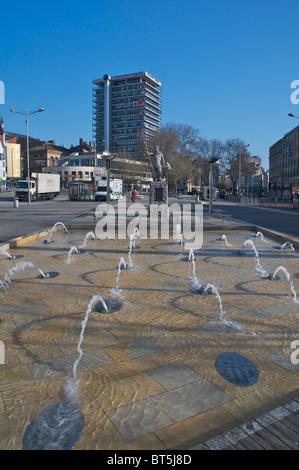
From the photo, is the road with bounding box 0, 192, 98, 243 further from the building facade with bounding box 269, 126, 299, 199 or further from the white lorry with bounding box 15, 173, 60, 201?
the building facade with bounding box 269, 126, 299, 199

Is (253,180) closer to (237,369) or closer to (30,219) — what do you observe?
(30,219)

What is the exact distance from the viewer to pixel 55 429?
236 cm

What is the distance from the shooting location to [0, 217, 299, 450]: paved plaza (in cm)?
245

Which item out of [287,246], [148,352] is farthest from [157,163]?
[148,352]

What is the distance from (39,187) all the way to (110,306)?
39138 millimetres

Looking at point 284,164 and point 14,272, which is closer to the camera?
point 14,272

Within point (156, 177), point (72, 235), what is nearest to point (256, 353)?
point (72, 235)

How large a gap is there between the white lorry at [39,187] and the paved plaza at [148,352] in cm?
3413

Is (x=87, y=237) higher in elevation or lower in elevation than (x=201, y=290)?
higher

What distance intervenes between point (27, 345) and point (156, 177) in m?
16.0

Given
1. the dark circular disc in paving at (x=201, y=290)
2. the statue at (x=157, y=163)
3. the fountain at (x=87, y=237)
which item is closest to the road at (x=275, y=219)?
the statue at (x=157, y=163)

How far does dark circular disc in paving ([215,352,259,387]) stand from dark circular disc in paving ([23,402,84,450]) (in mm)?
1391

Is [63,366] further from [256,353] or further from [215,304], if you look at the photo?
[215,304]
